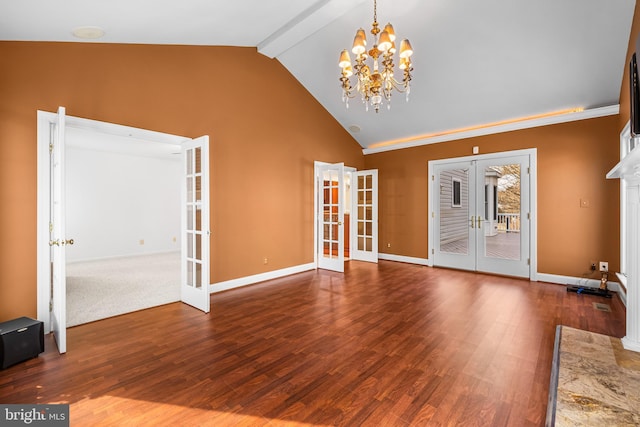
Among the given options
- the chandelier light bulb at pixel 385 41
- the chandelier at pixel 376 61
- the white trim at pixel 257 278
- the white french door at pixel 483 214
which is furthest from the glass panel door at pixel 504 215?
the chandelier light bulb at pixel 385 41

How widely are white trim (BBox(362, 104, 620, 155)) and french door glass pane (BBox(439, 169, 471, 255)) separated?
663 mm

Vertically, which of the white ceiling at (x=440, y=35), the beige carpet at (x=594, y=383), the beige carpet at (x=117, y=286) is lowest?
the beige carpet at (x=594, y=383)

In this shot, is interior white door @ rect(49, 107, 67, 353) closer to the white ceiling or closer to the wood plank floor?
the wood plank floor

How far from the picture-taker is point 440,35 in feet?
13.1

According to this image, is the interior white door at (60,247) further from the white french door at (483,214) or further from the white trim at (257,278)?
the white french door at (483,214)

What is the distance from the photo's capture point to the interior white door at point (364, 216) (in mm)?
6680

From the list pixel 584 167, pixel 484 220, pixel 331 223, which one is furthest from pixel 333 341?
pixel 584 167

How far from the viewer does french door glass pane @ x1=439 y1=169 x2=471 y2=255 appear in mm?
5695

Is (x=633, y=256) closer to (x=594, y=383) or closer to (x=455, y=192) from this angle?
(x=594, y=383)

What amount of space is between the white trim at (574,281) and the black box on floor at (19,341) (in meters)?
6.34

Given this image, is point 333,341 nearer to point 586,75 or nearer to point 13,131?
point 13,131

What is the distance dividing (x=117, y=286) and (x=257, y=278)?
2.07 meters

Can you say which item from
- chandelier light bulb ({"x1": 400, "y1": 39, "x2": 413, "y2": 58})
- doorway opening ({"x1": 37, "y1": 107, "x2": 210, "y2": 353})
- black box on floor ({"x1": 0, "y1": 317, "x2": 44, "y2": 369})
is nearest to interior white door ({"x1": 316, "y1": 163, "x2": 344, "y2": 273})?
doorway opening ({"x1": 37, "y1": 107, "x2": 210, "y2": 353})

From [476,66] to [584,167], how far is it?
7.37 feet
